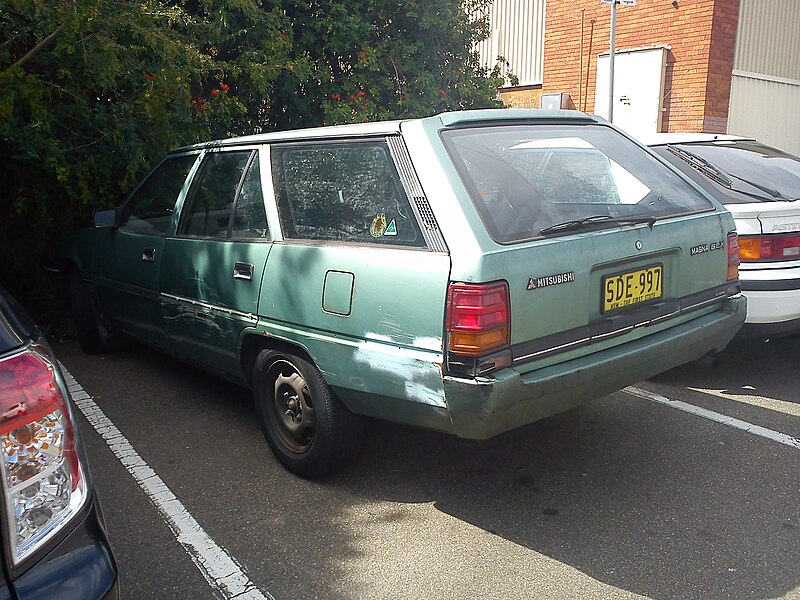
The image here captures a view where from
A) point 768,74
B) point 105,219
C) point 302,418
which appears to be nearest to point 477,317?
point 302,418

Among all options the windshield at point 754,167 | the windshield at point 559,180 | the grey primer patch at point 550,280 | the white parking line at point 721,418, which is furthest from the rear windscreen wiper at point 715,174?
the grey primer patch at point 550,280

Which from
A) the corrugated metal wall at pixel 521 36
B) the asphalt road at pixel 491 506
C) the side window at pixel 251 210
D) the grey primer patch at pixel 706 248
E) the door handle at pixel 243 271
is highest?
the corrugated metal wall at pixel 521 36

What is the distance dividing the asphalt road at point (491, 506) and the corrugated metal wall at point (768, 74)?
996 cm

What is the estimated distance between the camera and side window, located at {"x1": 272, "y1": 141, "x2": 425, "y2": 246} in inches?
124

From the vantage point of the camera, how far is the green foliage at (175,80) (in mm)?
5379

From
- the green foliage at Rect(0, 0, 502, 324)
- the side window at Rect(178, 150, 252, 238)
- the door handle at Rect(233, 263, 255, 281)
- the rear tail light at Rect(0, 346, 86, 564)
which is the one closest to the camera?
the rear tail light at Rect(0, 346, 86, 564)

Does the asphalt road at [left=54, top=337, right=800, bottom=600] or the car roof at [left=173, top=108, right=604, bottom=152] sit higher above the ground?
the car roof at [left=173, top=108, right=604, bottom=152]

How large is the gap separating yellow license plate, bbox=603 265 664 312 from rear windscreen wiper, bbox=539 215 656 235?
0.70ft

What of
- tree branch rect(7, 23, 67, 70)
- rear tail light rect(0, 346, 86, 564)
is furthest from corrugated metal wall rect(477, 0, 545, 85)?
rear tail light rect(0, 346, 86, 564)

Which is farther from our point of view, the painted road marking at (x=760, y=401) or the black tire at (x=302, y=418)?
the painted road marking at (x=760, y=401)

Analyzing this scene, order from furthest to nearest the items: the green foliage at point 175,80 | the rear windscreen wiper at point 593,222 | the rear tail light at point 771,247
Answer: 1. the green foliage at point 175,80
2. the rear tail light at point 771,247
3. the rear windscreen wiper at point 593,222

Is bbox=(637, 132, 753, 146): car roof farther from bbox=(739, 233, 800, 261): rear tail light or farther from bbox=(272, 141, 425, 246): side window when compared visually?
bbox=(272, 141, 425, 246): side window

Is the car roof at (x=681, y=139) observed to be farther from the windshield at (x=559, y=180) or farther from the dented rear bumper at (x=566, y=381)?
the dented rear bumper at (x=566, y=381)

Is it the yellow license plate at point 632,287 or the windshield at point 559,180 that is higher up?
the windshield at point 559,180
